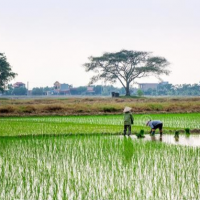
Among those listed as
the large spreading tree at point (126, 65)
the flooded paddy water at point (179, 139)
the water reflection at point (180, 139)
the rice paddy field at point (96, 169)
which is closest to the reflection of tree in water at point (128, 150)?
the rice paddy field at point (96, 169)

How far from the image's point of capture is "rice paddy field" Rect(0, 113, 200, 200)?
4985 millimetres

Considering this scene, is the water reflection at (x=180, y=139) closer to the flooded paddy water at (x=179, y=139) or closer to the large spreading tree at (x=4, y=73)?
the flooded paddy water at (x=179, y=139)

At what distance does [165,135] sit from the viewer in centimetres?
1113

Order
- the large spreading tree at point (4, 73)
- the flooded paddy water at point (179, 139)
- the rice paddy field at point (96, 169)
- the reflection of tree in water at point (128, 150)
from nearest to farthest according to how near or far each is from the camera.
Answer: the rice paddy field at point (96, 169) < the reflection of tree in water at point (128, 150) < the flooded paddy water at point (179, 139) < the large spreading tree at point (4, 73)

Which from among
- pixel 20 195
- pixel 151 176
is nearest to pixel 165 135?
pixel 151 176

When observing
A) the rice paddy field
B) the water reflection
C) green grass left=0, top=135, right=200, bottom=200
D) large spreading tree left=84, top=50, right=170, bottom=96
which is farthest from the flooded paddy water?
large spreading tree left=84, top=50, right=170, bottom=96

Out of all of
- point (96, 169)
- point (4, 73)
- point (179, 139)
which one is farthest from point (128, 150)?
point (4, 73)

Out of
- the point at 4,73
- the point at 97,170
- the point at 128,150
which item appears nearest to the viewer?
the point at 97,170

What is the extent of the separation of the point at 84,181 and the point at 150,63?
1310 inches

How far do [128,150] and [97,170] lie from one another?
81.7 inches

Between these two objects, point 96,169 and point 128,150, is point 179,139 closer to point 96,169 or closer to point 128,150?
point 128,150

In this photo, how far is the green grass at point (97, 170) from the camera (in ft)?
16.4

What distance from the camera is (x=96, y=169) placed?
6359 millimetres

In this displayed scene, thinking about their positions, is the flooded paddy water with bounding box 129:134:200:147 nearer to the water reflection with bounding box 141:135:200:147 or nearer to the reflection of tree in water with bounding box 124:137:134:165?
the water reflection with bounding box 141:135:200:147
